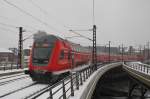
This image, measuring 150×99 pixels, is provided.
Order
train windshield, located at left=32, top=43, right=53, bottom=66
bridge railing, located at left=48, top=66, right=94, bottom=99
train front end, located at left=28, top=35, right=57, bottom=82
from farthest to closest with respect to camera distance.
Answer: train windshield, located at left=32, top=43, right=53, bottom=66 < train front end, located at left=28, top=35, right=57, bottom=82 < bridge railing, located at left=48, top=66, right=94, bottom=99

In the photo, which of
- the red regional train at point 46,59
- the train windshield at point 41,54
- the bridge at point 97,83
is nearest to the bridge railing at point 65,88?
the bridge at point 97,83

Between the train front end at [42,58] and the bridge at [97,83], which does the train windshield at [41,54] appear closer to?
the train front end at [42,58]

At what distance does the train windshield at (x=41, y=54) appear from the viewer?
779 inches

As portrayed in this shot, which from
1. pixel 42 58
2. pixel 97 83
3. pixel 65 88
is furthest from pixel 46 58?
pixel 97 83

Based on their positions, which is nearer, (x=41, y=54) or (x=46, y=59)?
(x=46, y=59)

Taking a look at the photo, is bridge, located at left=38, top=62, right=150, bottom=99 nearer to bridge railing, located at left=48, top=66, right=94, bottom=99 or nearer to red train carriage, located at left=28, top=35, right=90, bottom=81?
bridge railing, located at left=48, top=66, right=94, bottom=99

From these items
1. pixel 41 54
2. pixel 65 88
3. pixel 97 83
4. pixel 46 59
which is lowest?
pixel 97 83

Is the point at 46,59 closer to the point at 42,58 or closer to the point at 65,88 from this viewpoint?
the point at 42,58

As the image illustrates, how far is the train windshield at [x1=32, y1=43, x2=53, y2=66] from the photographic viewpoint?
1980cm

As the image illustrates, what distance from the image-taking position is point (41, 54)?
20.0 meters

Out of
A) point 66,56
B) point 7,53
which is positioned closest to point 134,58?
point 7,53

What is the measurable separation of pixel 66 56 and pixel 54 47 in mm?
3246

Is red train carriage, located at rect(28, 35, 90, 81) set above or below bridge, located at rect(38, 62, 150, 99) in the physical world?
above

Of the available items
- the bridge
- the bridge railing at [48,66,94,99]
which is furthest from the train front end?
the bridge railing at [48,66,94,99]
